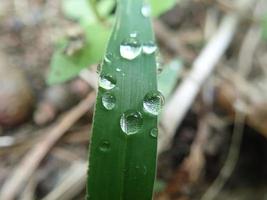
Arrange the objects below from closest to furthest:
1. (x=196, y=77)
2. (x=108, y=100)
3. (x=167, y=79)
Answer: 1. (x=108, y=100)
2. (x=167, y=79)
3. (x=196, y=77)

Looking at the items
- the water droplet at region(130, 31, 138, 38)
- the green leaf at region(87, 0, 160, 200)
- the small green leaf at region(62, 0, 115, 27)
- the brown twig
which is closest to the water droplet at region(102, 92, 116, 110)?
the green leaf at region(87, 0, 160, 200)

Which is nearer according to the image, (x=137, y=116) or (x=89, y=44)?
(x=137, y=116)

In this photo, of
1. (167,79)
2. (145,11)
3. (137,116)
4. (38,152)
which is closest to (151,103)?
(137,116)

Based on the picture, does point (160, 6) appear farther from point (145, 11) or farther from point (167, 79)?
point (145, 11)

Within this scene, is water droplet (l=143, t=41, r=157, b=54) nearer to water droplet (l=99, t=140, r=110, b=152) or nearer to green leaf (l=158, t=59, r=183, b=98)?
water droplet (l=99, t=140, r=110, b=152)

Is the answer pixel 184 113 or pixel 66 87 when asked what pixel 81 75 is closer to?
pixel 66 87

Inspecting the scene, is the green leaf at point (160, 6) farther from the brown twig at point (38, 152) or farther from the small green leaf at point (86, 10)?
the brown twig at point (38, 152)

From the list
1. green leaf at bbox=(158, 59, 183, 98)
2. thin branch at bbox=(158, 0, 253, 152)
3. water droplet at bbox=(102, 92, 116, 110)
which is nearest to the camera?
water droplet at bbox=(102, 92, 116, 110)
